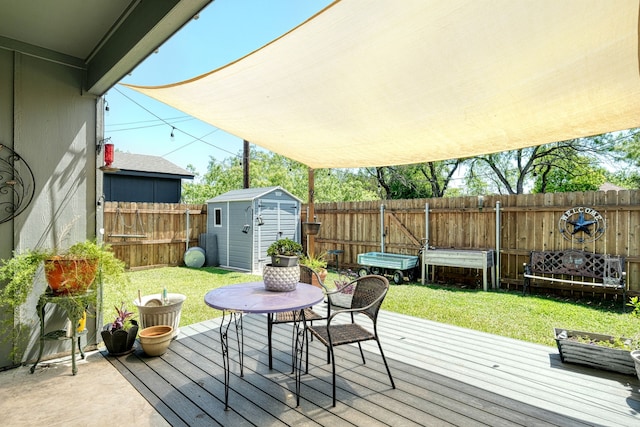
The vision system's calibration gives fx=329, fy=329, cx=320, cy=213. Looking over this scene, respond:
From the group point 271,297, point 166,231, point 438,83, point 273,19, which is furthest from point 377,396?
point 166,231

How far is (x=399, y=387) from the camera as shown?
2.46 m

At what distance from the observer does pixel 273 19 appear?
15.1ft

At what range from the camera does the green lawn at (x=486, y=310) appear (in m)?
4.02

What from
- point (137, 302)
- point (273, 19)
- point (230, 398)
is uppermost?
point (273, 19)

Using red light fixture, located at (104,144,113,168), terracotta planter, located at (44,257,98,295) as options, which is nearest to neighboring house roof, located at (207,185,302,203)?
red light fixture, located at (104,144,113,168)

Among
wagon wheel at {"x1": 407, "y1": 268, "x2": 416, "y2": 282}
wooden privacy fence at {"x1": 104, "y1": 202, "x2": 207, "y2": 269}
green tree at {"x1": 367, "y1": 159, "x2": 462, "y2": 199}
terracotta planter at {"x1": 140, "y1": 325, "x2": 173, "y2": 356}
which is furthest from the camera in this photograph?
green tree at {"x1": 367, "y1": 159, "x2": 462, "y2": 199}

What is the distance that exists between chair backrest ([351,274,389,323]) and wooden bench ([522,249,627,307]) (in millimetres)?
4338

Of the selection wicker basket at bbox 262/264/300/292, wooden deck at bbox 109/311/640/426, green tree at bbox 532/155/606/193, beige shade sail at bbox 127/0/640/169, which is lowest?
wooden deck at bbox 109/311/640/426

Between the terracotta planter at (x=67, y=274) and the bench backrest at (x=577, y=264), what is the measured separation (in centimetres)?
655

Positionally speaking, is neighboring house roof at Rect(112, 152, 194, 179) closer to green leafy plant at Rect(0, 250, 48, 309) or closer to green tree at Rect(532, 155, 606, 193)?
green leafy plant at Rect(0, 250, 48, 309)

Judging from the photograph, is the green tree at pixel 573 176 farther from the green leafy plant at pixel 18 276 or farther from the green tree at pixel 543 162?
the green leafy plant at pixel 18 276

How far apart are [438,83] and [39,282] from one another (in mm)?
3782

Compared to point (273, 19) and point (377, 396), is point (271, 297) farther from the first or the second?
point (273, 19)

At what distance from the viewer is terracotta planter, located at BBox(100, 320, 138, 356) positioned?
9.94 ft
